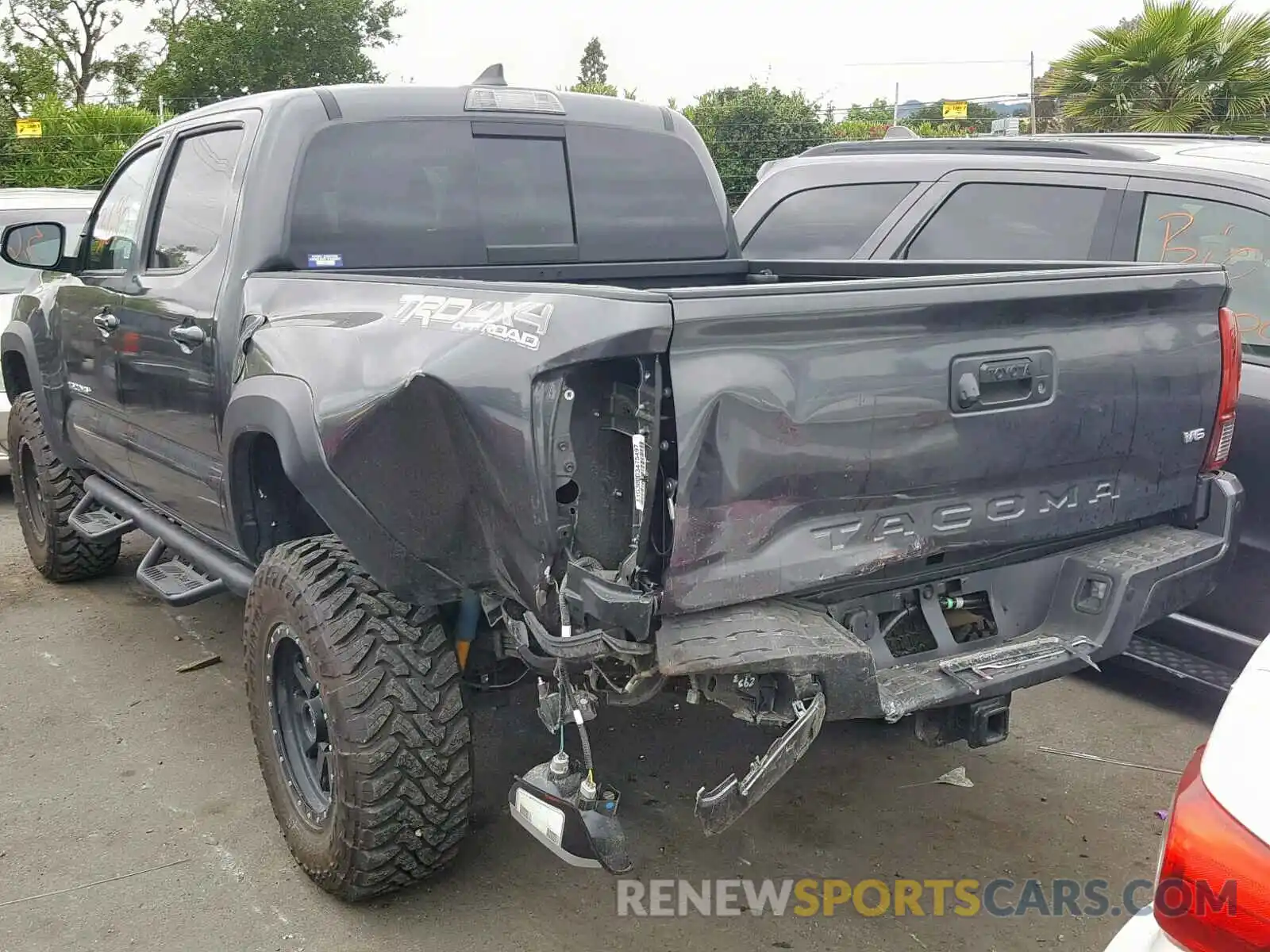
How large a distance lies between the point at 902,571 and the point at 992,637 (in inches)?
14.5

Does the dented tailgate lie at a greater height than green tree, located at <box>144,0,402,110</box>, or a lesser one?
lesser

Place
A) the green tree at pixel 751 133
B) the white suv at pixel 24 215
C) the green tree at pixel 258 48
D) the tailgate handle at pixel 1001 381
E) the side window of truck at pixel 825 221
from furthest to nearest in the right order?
the green tree at pixel 258 48
the green tree at pixel 751 133
the white suv at pixel 24 215
the side window of truck at pixel 825 221
the tailgate handle at pixel 1001 381

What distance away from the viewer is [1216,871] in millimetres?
1484

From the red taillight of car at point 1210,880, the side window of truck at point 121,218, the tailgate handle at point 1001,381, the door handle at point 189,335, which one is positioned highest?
the side window of truck at point 121,218

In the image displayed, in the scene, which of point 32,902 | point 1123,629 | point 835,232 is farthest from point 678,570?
point 835,232

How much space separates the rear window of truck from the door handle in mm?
394

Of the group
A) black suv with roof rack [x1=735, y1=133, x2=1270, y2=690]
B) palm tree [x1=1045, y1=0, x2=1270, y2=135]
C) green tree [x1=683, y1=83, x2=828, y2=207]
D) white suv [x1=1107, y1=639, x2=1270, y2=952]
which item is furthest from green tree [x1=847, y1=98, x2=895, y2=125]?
white suv [x1=1107, y1=639, x2=1270, y2=952]

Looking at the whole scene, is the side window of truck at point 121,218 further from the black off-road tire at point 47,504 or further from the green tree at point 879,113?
the green tree at point 879,113

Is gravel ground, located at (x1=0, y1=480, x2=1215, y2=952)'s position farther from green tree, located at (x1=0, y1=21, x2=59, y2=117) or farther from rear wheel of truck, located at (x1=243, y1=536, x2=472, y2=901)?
green tree, located at (x1=0, y1=21, x2=59, y2=117)

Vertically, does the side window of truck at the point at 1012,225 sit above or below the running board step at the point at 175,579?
above

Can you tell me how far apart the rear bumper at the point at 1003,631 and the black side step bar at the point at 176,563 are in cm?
177

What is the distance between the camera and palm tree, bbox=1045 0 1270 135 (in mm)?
11852

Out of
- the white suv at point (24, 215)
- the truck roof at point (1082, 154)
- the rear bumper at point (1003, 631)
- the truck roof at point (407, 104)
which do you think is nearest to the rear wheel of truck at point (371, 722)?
the rear bumper at point (1003, 631)

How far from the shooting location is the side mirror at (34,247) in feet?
15.8
